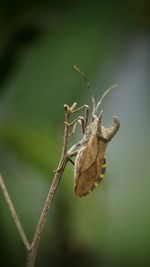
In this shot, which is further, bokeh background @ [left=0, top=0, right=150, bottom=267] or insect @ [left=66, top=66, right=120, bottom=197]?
bokeh background @ [left=0, top=0, right=150, bottom=267]

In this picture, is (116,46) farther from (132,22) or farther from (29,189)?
(29,189)

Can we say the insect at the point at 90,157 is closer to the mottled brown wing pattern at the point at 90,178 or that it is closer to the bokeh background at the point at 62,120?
the mottled brown wing pattern at the point at 90,178

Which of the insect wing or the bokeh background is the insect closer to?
the insect wing

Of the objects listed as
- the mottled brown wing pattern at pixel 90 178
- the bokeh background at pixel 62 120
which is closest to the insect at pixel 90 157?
the mottled brown wing pattern at pixel 90 178

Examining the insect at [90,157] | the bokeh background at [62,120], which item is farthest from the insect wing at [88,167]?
the bokeh background at [62,120]

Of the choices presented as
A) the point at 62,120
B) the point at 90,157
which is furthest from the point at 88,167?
the point at 62,120

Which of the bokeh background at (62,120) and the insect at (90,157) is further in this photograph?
the bokeh background at (62,120)

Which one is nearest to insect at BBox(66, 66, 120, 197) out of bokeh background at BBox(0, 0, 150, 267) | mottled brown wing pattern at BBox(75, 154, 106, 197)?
mottled brown wing pattern at BBox(75, 154, 106, 197)
